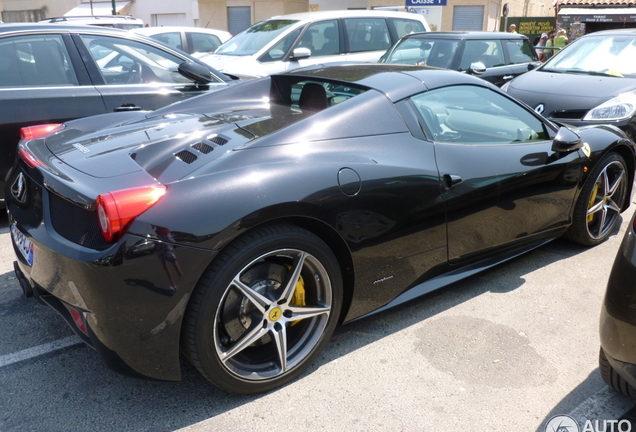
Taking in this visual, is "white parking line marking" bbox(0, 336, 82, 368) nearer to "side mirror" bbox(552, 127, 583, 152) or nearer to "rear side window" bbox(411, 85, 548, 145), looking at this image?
"rear side window" bbox(411, 85, 548, 145)

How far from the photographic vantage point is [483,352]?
292 centimetres

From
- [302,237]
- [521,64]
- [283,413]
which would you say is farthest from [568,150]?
[521,64]

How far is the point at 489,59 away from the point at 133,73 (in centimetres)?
563

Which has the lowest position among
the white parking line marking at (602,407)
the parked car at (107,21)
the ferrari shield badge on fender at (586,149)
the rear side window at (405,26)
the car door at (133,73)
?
the white parking line marking at (602,407)

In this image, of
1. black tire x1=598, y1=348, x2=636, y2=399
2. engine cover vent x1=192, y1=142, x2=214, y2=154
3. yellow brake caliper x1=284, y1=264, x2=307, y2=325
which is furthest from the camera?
yellow brake caliper x1=284, y1=264, x2=307, y2=325

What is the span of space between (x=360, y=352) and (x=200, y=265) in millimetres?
1085

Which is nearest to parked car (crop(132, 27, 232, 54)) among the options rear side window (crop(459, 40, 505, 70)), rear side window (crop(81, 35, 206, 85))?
rear side window (crop(459, 40, 505, 70))

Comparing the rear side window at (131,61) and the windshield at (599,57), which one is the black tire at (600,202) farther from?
the rear side window at (131,61)

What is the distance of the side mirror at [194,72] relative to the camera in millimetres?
4762

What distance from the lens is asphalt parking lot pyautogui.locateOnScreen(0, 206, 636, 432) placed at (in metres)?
2.40

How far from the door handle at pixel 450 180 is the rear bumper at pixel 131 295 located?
1345 millimetres

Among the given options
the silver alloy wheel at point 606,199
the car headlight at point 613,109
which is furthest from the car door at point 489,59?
the silver alloy wheel at point 606,199

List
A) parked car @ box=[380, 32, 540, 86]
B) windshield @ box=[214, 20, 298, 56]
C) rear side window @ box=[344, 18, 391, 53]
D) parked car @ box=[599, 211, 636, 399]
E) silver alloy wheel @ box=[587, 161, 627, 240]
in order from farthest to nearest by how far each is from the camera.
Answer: rear side window @ box=[344, 18, 391, 53], windshield @ box=[214, 20, 298, 56], parked car @ box=[380, 32, 540, 86], silver alloy wheel @ box=[587, 161, 627, 240], parked car @ box=[599, 211, 636, 399]

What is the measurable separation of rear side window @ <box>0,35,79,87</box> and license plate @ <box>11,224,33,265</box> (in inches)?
80.6
